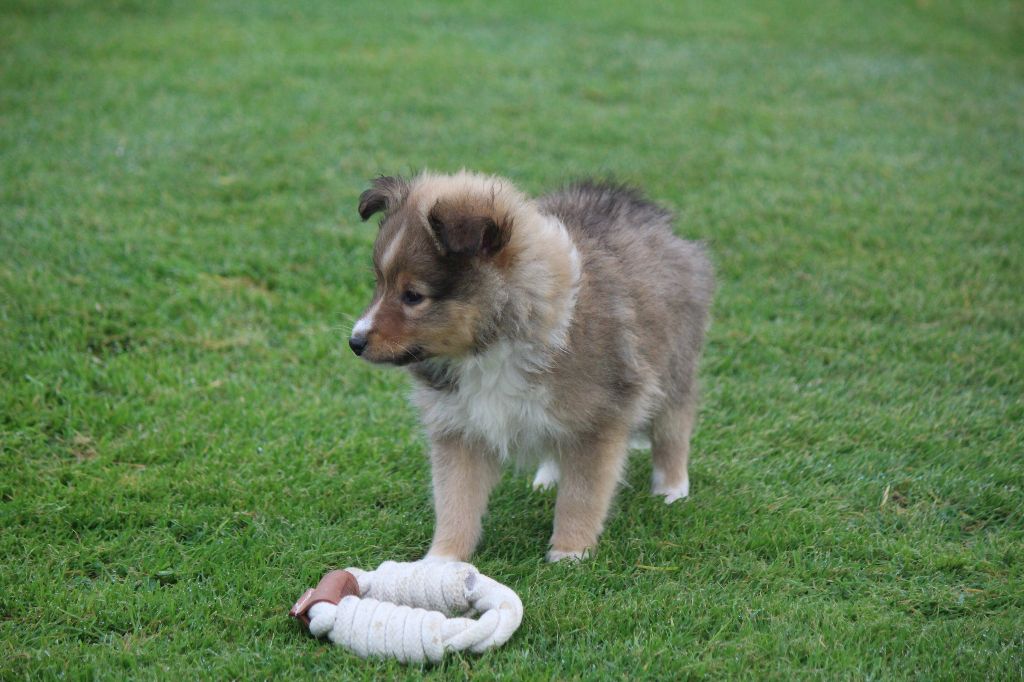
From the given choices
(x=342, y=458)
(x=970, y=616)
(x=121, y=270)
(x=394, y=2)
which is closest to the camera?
(x=970, y=616)

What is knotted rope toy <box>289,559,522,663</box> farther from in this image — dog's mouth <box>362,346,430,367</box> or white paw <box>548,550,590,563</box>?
dog's mouth <box>362,346,430,367</box>

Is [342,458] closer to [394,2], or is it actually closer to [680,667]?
[680,667]

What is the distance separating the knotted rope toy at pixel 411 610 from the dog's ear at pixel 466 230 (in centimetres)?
116

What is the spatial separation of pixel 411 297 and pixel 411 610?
1.13m

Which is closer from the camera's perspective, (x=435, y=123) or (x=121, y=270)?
(x=121, y=270)

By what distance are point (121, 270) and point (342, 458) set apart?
2.46 meters

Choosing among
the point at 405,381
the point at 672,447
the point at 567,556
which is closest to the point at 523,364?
the point at 567,556

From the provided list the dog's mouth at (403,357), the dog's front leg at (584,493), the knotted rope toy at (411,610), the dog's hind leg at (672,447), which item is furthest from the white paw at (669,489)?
the dog's mouth at (403,357)

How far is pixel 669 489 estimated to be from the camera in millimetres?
4945

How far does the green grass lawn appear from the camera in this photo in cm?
385

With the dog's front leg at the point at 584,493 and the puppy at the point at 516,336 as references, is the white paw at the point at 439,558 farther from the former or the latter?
the dog's front leg at the point at 584,493

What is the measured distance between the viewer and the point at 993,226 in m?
8.12

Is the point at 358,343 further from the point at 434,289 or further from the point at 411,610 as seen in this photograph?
the point at 411,610

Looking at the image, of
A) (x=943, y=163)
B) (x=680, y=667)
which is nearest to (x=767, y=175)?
(x=943, y=163)
